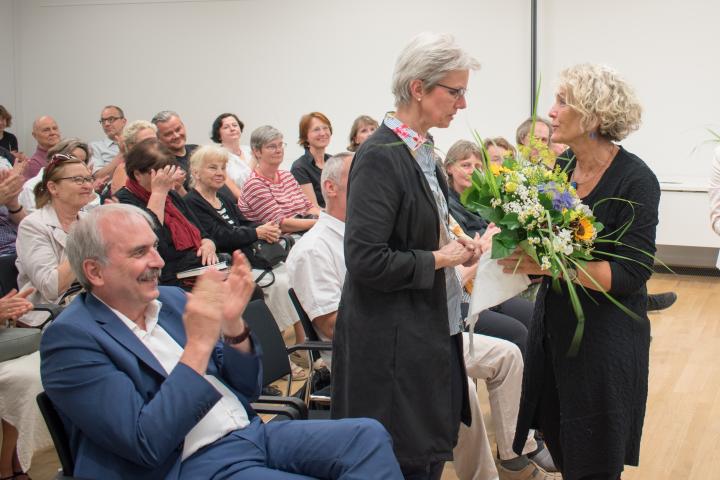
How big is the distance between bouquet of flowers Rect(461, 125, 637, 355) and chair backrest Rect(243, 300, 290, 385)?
1016 millimetres

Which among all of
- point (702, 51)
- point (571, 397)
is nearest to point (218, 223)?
point (571, 397)

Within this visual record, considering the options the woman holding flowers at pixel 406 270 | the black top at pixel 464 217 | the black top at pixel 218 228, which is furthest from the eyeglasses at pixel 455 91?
the black top at pixel 218 228

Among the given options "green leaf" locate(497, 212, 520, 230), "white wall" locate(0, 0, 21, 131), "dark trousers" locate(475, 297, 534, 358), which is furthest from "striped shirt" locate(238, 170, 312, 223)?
"white wall" locate(0, 0, 21, 131)

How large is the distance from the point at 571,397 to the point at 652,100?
18.3 feet

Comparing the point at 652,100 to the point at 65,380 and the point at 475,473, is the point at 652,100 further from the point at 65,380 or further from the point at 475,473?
the point at 65,380

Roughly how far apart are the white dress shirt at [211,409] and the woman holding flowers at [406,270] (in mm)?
339

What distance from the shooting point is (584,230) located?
223 centimetres

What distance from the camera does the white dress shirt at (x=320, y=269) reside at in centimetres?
304

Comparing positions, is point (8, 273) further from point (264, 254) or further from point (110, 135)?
point (110, 135)

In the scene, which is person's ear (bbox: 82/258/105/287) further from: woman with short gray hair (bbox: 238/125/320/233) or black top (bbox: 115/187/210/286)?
woman with short gray hair (bbox: 238/125/320/233)

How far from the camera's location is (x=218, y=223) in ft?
16.1

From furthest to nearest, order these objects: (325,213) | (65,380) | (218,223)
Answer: (218,223)
(325,213)
(65,380)

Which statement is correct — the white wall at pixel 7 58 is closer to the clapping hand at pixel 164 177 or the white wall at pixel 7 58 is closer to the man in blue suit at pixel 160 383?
the clapping hand at pixel 164 177

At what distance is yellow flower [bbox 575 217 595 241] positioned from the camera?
87.3 inches
